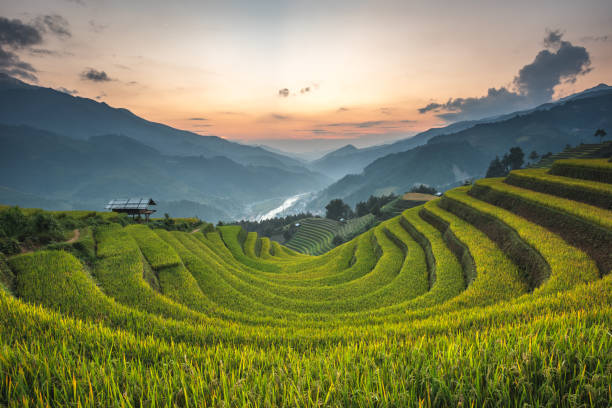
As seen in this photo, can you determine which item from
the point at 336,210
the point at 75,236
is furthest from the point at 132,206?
the point at 336,210

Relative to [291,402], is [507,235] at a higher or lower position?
lower

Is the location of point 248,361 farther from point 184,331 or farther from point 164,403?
point 184,331

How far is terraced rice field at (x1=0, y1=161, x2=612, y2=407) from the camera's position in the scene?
1.92 m

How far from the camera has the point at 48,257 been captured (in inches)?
281

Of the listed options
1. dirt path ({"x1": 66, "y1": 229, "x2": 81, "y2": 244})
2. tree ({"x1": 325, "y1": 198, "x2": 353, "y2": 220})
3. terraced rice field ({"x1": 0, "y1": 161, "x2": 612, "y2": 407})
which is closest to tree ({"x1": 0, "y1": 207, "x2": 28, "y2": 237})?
dirt path ({"x1": 66, "y1": 229, "x2": 81, "y2": 244})

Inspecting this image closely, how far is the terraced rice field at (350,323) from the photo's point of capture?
192 cm

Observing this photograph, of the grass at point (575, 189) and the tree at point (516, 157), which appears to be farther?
the tree at point (516, 157)

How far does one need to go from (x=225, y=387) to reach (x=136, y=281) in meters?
6.93

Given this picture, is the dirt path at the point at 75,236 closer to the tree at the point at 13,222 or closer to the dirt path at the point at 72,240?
the dirt path at the point at 72,240

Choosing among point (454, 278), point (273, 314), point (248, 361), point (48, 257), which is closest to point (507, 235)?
point (454, 278)

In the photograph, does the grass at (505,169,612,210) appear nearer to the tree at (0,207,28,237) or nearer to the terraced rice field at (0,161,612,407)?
the terraced rice field at (0,161,612,407)

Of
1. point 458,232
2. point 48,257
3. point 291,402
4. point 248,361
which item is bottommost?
point 458,232

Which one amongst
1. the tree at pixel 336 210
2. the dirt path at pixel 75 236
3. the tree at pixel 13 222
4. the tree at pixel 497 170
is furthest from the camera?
the tree at pixel 336 210

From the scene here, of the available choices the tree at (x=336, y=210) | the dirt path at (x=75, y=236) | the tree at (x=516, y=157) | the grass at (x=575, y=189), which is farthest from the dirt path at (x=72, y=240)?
the tree at (x=516, y=157)
